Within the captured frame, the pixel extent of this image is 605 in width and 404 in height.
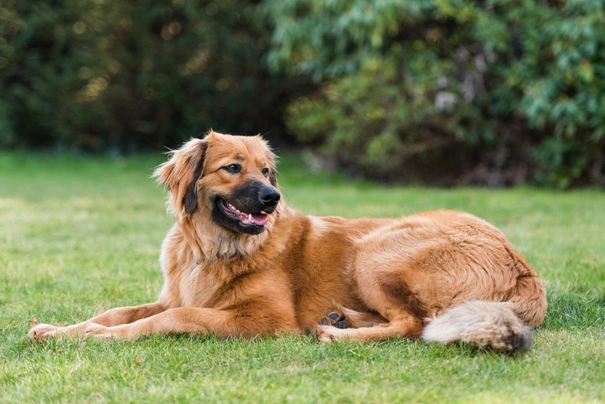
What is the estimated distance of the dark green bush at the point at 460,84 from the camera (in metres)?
12.1

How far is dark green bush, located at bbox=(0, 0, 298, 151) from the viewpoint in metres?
18.0

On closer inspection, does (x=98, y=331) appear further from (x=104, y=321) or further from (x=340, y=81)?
(x=340, y=81)

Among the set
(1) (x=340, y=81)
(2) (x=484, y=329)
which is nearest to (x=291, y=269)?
(2) (x=484, y=329)

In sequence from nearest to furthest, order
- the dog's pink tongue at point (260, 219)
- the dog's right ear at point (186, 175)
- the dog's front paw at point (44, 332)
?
1. the dog's front paw at point (44, 332)
2. the dog's pink tongue at point (260, 219)
3. the dog's right ear at point (186, 175)

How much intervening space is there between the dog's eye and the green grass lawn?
1.18 m

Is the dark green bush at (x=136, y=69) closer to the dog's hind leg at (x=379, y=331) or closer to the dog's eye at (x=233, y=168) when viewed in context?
the dog's eye at (x=233, y=168)

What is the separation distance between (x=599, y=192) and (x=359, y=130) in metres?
4.47

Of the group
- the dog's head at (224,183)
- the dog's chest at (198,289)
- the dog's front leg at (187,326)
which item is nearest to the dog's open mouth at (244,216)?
the dog's head at (224,183)

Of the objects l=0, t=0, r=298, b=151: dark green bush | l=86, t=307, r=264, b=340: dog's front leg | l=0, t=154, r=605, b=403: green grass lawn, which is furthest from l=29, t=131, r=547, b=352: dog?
l=0, t=0, r=298, b=151: dark green bush

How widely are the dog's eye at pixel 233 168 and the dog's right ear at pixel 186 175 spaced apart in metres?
0.18

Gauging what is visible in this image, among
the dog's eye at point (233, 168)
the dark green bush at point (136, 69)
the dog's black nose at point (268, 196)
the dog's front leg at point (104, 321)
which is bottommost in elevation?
the dog's front leg at point (104, 321)

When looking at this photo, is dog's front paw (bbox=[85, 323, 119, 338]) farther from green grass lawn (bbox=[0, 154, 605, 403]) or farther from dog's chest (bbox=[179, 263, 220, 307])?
dog's chest (bbox=[179, 263, 220, 307])

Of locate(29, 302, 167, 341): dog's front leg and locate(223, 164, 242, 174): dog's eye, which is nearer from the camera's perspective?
locate(29, 302, 167, 341): dog's front leg

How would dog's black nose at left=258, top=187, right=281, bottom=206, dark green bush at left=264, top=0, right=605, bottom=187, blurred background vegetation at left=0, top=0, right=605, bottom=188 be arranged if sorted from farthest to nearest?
blurred background vegetation at left=0, top=0, right=605, bottom=188, dark green bush at left=264, top=0, right=605, bottom=187, dog's black nose at left=258, top=187, right=281, bottom=206
